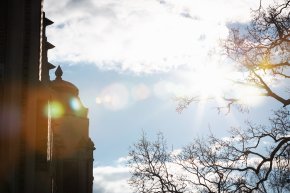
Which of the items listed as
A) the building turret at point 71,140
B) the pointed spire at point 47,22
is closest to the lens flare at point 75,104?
the building turret at point 71,140

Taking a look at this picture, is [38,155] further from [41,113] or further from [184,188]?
[184,188]

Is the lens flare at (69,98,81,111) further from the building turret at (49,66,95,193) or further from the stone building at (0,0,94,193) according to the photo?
the stone building at (0,0,94,193)

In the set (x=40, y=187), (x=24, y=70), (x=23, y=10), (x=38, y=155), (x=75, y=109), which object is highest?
(x=75, y=109)

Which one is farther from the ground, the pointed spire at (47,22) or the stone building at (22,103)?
the pointed spire at (47,22)

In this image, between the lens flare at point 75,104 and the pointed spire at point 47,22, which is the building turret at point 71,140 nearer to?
the lens flare at point 75,104

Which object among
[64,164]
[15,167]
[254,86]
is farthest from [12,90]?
[64,164]

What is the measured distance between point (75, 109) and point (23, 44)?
22522 millimetres

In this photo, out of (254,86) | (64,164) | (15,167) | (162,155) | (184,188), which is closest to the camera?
(15,167)

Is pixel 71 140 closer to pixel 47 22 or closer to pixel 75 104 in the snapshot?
pixel 75 104

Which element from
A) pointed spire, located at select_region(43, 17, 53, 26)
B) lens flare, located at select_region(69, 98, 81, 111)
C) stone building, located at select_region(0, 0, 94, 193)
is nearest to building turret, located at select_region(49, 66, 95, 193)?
lens flare, located at select_region(69, 98, 81, 111)

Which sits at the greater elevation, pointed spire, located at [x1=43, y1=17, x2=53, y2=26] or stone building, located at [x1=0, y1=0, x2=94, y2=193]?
pointed spire, located at [x1=43, y1=17, x2=53, y2=26]

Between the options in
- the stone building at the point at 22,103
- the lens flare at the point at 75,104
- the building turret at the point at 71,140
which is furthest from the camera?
the lens flare at the point at 75,104

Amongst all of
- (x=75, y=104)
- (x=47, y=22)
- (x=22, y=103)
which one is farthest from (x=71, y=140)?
(x=22, y=103)

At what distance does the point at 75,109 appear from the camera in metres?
37.2
